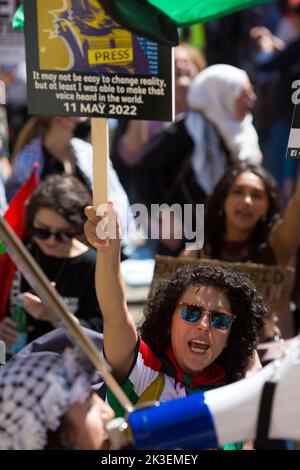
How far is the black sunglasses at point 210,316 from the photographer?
243cm

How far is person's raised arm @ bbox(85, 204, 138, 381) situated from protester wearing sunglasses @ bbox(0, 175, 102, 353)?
→ 3.23ft

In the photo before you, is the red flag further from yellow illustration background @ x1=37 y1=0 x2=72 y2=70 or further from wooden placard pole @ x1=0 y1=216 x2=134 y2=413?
wooden placard pole @ x1=0 y1=216 x2=134 y2=413

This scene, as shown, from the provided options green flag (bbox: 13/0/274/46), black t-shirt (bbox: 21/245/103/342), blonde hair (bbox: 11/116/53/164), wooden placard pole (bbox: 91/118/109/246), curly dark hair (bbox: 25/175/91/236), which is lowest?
black t-shirt (bbox: 21/245/103/342)

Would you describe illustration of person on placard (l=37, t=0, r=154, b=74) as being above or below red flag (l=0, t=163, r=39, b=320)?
above

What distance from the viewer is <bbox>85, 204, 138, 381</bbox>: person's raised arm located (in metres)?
2.36

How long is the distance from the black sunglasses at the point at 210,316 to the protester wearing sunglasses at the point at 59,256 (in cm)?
98

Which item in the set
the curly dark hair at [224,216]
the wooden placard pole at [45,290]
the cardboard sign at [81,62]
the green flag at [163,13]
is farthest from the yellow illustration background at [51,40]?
the curly dark hair at [224,216]

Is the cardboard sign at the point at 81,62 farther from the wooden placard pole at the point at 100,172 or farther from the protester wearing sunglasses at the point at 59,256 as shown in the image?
the protester wearing sunglasses at the point at 59,256

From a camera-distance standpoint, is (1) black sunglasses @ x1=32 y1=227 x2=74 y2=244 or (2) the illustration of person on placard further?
(1) black sunglasses @ x1=32 y1=227 x2=74 y2=244

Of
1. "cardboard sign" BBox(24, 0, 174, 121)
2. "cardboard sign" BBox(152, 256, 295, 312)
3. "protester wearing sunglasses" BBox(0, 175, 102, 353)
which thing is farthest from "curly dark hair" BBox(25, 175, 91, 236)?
"cardboard sign" BBox(24, 0, 174, 121)

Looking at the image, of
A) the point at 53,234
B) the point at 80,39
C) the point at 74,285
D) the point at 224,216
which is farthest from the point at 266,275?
the point at 80,39

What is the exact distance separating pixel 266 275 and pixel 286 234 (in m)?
0.35

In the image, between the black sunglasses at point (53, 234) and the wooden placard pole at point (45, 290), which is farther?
the black sunglasses at point (53, 234)
